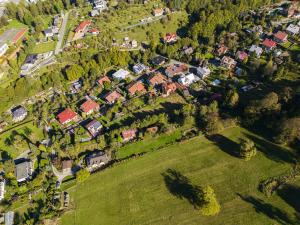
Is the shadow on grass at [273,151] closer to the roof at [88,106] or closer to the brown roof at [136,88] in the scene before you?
the brown roof at [136,88]

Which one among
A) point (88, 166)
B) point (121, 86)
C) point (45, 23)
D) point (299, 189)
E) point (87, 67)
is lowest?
point (299, 189)

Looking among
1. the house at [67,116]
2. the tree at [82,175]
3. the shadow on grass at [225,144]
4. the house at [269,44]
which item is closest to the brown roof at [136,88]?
the house at [67,116]

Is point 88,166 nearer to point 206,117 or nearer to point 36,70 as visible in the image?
point 206,117

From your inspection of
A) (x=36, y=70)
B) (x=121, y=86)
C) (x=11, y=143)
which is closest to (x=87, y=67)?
(x=121, y=86)

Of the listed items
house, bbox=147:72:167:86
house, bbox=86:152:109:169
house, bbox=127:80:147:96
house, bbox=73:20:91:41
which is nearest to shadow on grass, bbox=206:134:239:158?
house, bbox=147:72:167:86

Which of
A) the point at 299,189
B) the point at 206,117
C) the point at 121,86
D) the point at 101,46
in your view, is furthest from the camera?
the point at 101,46

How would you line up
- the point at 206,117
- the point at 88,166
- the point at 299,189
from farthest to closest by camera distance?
the point at 206,117 → the point at 88,166 → the point at 299,189
